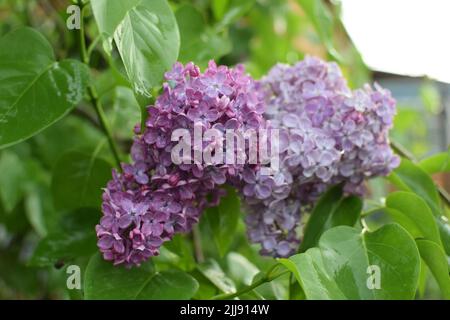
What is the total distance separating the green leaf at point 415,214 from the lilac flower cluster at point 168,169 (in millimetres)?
192

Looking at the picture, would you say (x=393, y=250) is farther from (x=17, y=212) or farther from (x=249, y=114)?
(x=17, y=212)

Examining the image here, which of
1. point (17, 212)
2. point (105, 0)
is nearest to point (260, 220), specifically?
point (105, 0)

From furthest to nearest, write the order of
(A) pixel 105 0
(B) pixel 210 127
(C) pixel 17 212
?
(C) pixel 17 212
(B) pixel 210 127
(A) pixel 105 0

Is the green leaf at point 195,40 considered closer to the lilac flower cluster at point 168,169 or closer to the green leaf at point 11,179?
the lilac flower cluster at point 168,169

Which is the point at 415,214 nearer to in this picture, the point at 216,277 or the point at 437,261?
the point at 437,261

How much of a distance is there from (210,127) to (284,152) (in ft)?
0.36

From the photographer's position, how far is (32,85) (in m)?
0.63

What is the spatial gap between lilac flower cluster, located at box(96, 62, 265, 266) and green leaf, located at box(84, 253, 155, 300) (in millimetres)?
19

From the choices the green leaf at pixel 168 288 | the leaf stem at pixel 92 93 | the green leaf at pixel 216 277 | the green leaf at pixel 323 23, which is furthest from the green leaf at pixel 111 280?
the green leaf at pixel 323 23

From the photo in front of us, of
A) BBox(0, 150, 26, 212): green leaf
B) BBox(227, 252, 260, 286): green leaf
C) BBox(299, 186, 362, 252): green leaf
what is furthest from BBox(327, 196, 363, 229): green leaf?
BBox(0, 150, 26, 212): green leaf

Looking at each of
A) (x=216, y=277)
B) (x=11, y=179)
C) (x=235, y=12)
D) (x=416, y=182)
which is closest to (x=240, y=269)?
(x=216, y=277)

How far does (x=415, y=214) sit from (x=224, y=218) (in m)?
0.22

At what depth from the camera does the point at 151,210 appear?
60cm

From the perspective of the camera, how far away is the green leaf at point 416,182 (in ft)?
2.49
